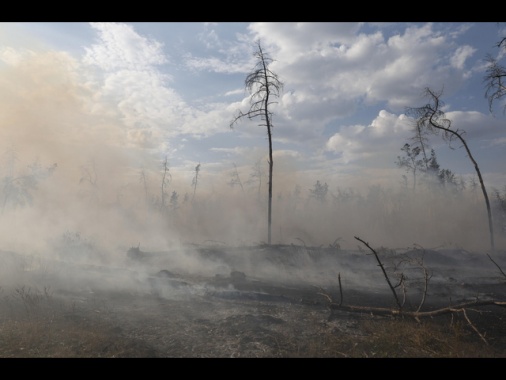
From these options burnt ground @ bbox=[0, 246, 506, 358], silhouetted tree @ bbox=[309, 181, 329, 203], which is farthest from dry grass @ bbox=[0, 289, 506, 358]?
silhouetted tree @ bbox=[309, 181, 329, 203]

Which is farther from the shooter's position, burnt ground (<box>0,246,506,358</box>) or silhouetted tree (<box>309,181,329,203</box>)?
silhouetted tree (<box>309,181,329,203</box>)

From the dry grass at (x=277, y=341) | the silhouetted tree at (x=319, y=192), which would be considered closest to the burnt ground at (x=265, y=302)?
the dry grass at (x=277, y=341)

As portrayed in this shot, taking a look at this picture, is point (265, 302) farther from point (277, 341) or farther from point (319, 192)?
point (319, 192)

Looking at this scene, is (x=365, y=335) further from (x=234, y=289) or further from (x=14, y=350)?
(x=14, y=350)

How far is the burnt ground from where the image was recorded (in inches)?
260

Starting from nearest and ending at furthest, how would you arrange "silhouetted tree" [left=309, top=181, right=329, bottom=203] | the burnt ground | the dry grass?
the dry grass, the burnt ground, "silhouetted tree" [left=309, top=181, right=329, bottom=203]

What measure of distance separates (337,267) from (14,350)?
47.6 feet

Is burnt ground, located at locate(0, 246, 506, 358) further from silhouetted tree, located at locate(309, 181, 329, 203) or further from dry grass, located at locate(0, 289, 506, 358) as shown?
silhouetted tree, located at locate(309, 181, 329, 203)

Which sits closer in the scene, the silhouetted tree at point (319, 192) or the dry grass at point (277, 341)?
the dry grass at point (277, 341)

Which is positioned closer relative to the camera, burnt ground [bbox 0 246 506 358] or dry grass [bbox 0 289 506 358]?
dry grass [bbox 0 289 506 358]

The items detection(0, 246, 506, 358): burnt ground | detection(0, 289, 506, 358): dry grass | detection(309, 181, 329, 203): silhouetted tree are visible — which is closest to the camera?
detection(0, 289, 506, 358): dry grass

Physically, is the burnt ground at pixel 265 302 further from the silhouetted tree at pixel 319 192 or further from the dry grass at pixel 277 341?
the silhouetted tree at pixel 319 192

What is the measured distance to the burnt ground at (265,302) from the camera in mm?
6602
